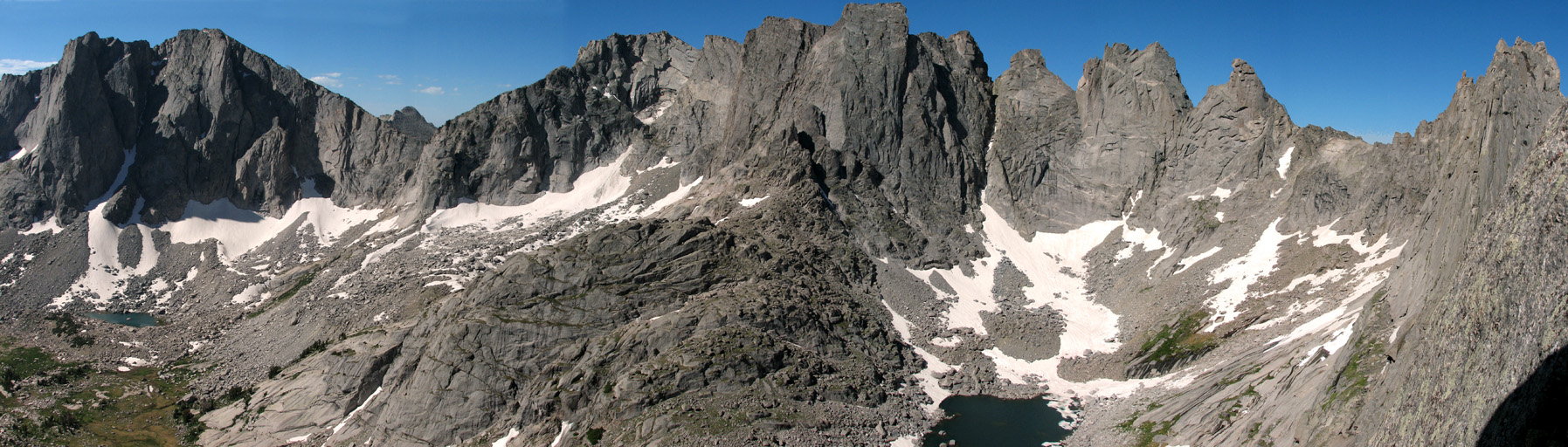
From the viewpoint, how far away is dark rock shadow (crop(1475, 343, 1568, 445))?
51.8ft

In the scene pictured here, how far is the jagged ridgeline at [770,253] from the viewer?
4334 cm

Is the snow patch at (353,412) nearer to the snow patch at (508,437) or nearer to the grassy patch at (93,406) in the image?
the snow patch at (508,437)

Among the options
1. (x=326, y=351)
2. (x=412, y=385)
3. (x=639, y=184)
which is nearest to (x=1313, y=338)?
(x=412, y=385)

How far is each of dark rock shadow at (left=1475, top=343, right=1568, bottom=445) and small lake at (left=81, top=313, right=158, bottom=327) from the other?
131 metres

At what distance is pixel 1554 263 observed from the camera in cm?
1664

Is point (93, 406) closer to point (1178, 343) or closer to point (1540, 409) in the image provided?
point (1178, 343)

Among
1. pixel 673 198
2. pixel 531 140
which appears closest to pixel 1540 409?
pixel 673 198

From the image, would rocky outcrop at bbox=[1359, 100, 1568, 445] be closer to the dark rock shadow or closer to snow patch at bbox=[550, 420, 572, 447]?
the dark rock shadow

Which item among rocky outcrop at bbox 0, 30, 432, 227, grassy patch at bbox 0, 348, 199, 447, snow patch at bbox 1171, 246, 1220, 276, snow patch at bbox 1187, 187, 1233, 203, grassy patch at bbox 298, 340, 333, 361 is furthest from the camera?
rocky outcrop at bbox 0, 30, 432, 227

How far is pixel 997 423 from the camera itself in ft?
214

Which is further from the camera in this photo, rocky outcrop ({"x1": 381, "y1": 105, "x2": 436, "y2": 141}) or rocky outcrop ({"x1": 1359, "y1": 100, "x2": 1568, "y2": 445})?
rocky outcrop ({"x1": 381, "y1": 105, "x2": 436, "y2": 141})

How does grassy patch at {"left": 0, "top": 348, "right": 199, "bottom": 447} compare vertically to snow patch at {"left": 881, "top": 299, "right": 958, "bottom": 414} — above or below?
below

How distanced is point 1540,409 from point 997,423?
5082cm

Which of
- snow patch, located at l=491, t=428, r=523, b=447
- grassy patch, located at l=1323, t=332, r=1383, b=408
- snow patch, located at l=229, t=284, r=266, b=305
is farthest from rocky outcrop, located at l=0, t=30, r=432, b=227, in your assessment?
grassy patch, located at l=1323, t=332, r=1383, b=408
